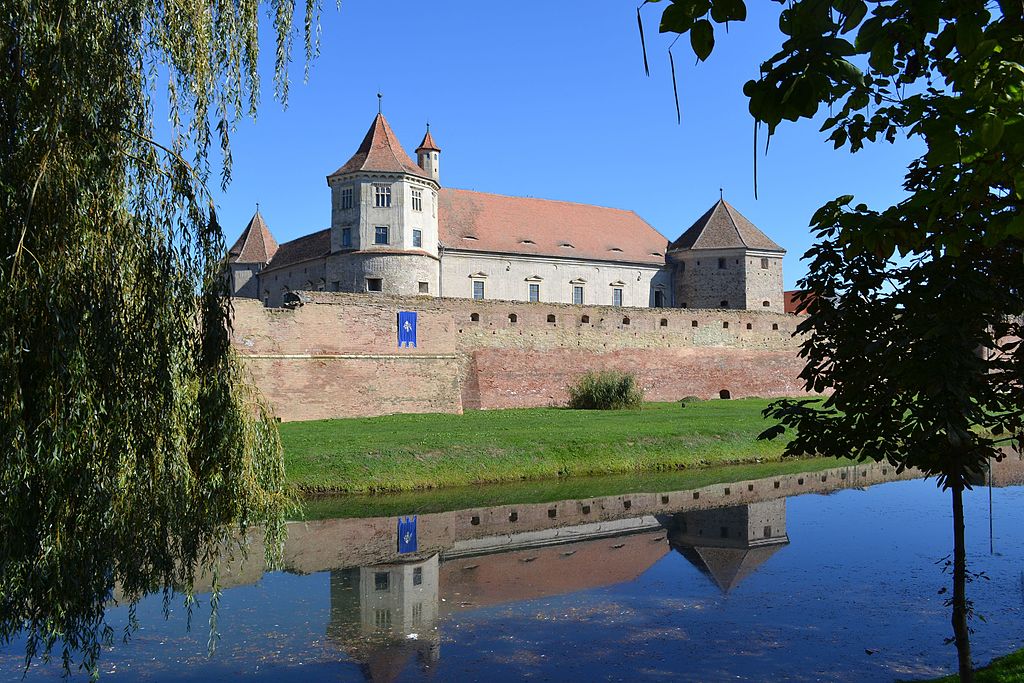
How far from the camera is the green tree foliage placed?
283cm

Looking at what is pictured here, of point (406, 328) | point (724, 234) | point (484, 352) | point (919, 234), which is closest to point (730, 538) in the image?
point (919, 234)

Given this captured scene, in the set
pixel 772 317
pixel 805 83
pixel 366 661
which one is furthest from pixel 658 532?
pixel 772 317

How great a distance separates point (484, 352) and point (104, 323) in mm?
25112

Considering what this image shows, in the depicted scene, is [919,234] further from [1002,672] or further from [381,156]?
[381,156]

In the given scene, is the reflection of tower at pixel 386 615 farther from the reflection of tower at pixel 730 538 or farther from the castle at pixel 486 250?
the castle at pixel 486 250

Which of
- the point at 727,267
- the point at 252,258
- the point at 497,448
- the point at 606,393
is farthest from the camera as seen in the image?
the point at 252,258

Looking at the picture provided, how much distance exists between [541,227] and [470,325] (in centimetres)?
1530

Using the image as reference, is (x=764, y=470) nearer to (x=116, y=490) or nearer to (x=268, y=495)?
(x=268, y=495)

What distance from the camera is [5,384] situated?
583cm

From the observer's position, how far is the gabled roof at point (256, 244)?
4791 centimetres

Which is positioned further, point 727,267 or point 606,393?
point 727,267

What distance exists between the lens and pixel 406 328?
92.4 ft

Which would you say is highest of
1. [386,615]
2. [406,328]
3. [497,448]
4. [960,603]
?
[406,328]

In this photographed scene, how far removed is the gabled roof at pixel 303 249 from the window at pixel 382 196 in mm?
3994
